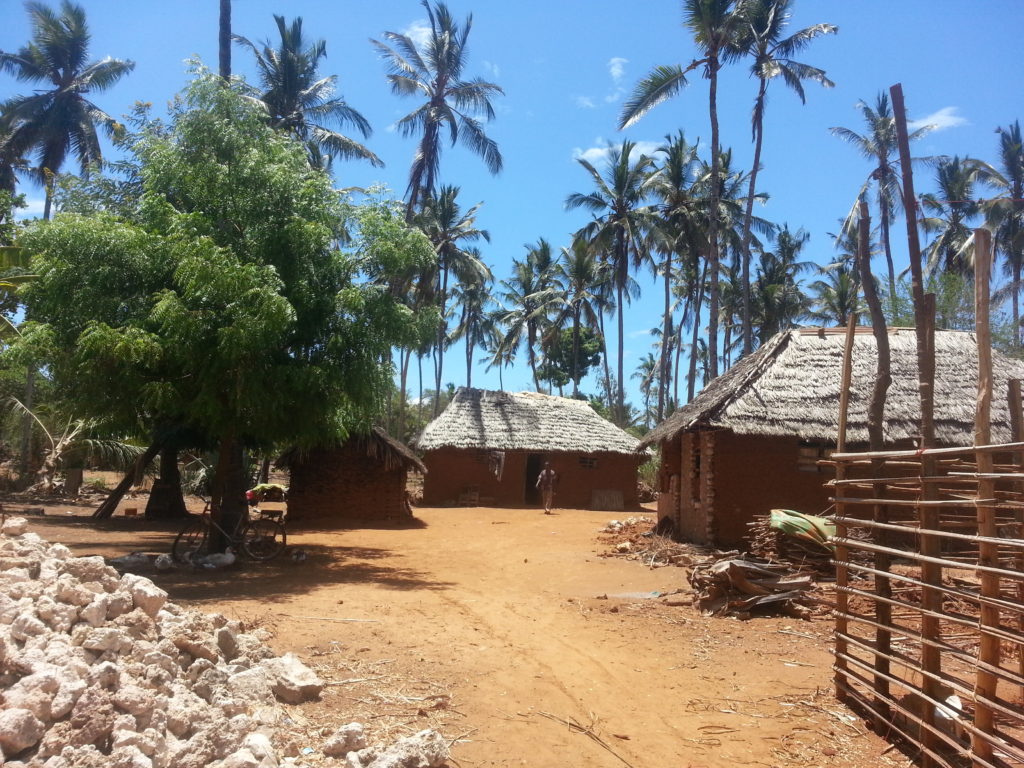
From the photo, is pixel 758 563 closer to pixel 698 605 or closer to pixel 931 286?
pixel 698 605

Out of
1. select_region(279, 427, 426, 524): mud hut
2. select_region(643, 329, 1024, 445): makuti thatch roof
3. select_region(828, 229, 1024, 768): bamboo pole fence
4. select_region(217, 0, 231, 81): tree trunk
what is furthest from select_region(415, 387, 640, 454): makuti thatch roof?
select_region(828, 229, 1024, 768): bamboo pole fence

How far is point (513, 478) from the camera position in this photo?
80.9ft

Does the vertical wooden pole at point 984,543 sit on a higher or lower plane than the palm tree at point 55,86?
lower

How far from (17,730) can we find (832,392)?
1342 centimetres

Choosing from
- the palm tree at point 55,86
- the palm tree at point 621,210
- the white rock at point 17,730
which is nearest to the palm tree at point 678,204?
the palm tree at point 621,210

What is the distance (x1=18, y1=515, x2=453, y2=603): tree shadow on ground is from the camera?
371 inches

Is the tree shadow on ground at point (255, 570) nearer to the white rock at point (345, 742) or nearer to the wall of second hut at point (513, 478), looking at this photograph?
the white rock at point (345, 742)

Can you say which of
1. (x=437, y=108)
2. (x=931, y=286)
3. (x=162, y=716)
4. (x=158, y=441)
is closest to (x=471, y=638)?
(x=162, y=716)

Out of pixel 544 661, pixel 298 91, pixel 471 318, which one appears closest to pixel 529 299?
pixel 471 318

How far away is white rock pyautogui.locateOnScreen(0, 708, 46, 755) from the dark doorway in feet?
71.7

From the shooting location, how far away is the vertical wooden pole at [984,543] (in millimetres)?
3871

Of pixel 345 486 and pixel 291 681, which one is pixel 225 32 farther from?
pixel 291 681

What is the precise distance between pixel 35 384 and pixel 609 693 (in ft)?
75.6

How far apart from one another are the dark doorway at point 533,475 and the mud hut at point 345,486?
24.5 feet
